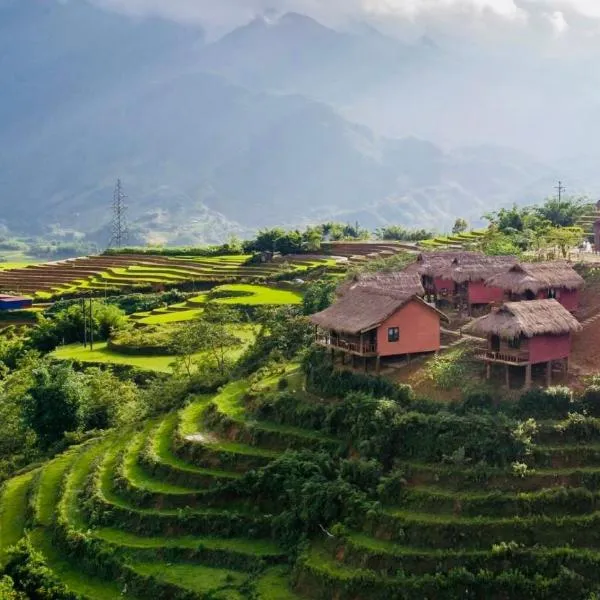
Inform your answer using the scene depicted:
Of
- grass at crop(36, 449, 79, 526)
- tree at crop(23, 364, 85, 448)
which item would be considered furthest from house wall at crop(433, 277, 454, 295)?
grass at crop(36, 449, 79, 526)

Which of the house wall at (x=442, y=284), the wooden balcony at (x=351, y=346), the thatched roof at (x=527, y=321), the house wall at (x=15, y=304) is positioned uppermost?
the house wall at (x=442, y=284)

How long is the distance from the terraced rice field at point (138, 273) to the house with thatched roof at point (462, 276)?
880 inches

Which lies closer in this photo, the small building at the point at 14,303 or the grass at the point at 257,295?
the grass at the point at 257,295

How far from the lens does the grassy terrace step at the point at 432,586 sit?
16672 mm

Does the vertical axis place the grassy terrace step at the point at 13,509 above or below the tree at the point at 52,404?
below

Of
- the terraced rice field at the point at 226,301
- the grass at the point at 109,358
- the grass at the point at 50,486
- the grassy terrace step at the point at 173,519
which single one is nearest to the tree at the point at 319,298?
the grass at the point at 109,358

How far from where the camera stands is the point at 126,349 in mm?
41750

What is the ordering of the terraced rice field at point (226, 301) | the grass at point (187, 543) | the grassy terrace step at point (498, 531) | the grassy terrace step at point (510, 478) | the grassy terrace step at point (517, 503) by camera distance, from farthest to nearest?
the terraced rice field at point (226, 301), the grass at point (187, 543), the grassy terrace step at point (510, 478), the grassy terrace step at point (517, 503), the grassy terrace step at point (498, 531)

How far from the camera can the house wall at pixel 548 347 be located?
22.9 meters

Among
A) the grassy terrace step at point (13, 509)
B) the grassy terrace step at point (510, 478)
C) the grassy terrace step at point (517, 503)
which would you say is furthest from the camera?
the grassy terrace step at point (13, 509)

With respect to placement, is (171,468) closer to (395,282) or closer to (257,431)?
(257,431)

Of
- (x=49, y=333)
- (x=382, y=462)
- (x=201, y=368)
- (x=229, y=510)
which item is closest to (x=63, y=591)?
(x=229, y=510)

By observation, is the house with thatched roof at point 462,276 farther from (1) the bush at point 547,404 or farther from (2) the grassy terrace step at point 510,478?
(2) the grassy terrace step at point 510,478

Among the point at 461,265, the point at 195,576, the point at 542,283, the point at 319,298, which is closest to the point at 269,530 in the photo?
the point at 195,576
